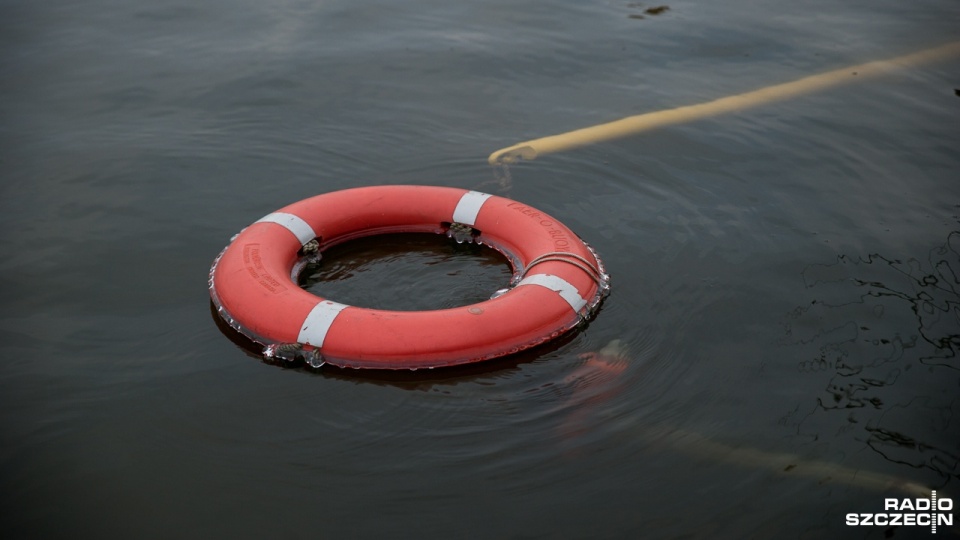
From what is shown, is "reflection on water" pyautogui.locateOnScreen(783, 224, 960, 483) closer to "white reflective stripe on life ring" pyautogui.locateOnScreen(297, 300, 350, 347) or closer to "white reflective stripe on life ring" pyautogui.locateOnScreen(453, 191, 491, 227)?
"white reflective stripe on life ring" pyautogui.locateOnScreen(453, 191, 491, 227)

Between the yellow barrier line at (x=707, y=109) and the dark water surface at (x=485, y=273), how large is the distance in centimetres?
11

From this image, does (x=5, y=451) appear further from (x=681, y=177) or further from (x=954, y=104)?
(x=954, y=104)

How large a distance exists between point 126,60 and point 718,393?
5.38 metres

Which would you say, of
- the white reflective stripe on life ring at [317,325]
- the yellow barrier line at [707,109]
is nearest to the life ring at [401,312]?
the white reflective stripe on life ring at [317,325]

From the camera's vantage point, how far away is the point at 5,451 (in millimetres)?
3529

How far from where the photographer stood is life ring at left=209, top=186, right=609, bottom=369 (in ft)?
13.0

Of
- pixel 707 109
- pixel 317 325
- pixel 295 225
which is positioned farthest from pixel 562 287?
pixel 707 109

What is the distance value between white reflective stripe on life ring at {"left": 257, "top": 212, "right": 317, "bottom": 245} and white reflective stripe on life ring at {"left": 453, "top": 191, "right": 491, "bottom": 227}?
755mm

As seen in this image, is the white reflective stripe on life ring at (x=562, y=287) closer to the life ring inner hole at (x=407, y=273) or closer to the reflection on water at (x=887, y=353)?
the life ring inner hole at (x=407, y=273)

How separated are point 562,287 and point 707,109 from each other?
2.76 metres

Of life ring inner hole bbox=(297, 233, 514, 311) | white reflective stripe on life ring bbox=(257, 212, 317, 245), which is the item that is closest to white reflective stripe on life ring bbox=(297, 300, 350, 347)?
life ring inner hole bbox=(297, 233, 514, 311)

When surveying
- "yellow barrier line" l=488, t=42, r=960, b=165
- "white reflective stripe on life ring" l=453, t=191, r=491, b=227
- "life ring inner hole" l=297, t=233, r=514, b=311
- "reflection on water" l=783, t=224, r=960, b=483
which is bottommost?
"reflection on water" l=783, t=224, r=960, b=483

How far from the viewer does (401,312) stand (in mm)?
4051

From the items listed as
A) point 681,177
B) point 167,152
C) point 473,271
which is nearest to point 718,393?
point 473,271
